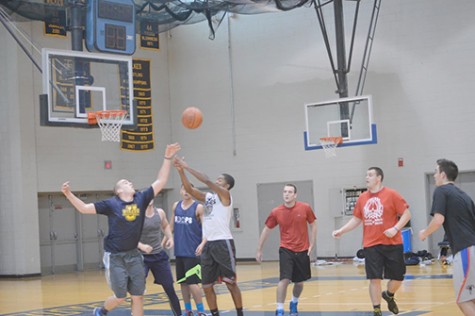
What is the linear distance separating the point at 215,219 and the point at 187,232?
108 cm

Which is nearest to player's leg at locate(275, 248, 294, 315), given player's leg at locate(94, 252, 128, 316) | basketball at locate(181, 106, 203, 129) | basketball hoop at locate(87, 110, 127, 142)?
basketball at locate(181, 106, 203, 129)

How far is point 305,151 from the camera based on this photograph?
23.3 meters

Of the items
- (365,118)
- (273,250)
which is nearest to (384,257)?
(365,118)

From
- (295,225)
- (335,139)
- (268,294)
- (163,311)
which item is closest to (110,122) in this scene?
(268,294)

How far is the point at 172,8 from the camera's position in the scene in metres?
20.8

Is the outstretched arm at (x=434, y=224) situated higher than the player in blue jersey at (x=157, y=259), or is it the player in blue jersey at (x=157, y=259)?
the outstretched arm at (x=434, y=224)

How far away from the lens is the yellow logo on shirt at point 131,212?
8.65 m

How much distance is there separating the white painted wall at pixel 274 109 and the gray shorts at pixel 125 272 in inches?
542

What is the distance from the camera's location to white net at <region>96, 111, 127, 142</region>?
15920mm

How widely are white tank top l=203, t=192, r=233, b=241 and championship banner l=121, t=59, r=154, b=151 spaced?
14.9 metres

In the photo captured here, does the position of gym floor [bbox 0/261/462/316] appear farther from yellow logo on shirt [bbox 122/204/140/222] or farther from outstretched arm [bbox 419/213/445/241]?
outstretched arm [bbox 419/213/445/241]

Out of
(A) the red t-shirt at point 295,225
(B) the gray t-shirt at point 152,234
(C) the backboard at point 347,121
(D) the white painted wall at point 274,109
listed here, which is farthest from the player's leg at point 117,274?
(D) the white painted wall at point 274,109

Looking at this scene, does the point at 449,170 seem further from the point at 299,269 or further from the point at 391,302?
the point at 299,269

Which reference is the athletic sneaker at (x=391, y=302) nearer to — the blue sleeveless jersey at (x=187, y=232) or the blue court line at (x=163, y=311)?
the blue court line at (x=163, y=311)
